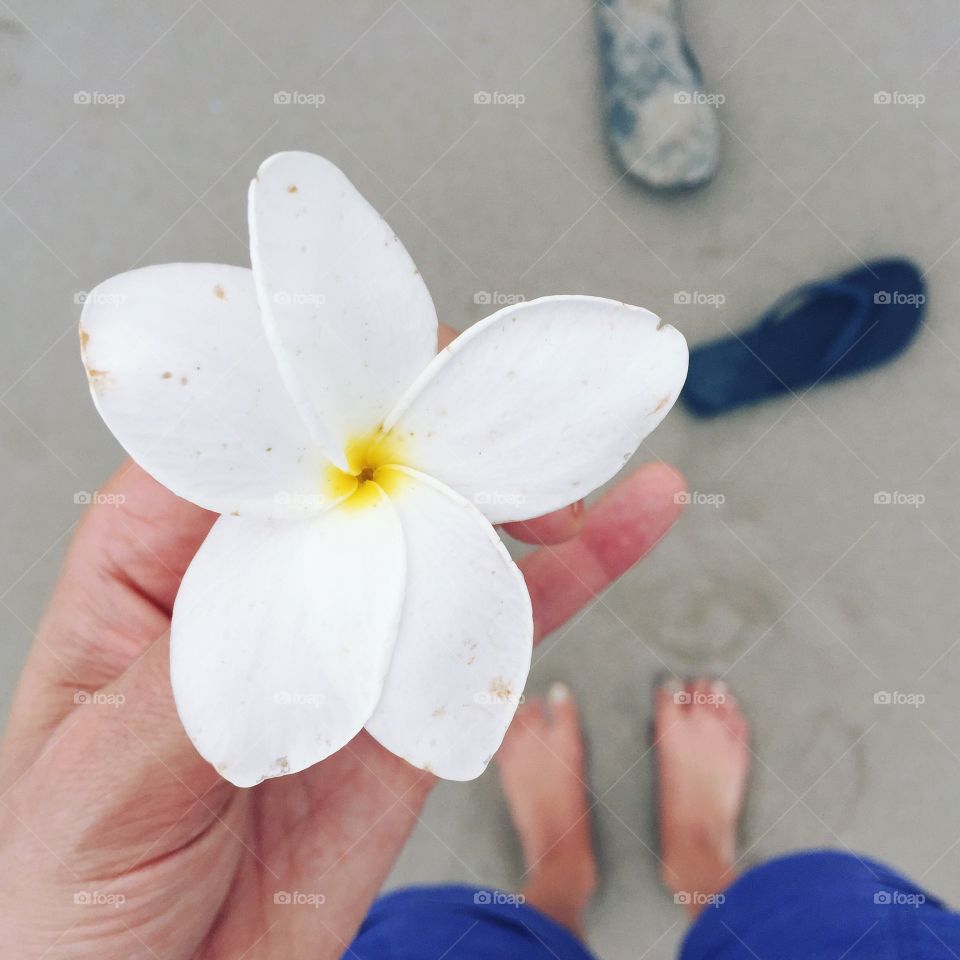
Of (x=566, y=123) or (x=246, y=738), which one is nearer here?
(x=246, y=738)

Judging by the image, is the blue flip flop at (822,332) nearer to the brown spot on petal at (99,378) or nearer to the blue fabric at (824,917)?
the blue fabric at (824,917)

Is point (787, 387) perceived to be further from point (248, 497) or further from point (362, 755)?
point (248, 497)

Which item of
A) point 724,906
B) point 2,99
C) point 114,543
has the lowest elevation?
point 724,906

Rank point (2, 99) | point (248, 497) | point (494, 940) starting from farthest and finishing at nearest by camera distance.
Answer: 1. point (2, 99)
2. point (494, 940)
3. point (248, 497)

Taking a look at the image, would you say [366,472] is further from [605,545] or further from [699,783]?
[699,783]

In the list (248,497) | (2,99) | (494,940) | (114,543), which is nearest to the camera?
(248,497)

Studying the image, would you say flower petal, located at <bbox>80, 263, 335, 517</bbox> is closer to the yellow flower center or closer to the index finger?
the yellow flower center

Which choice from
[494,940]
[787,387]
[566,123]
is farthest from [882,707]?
[566,123]
